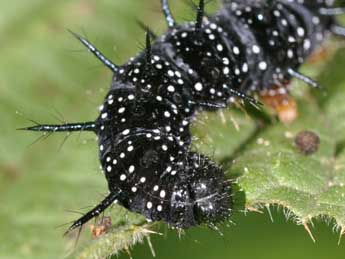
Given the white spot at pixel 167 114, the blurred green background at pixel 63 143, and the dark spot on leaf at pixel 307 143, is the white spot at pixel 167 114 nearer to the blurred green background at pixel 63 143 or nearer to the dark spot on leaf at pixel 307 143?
the blurred green background at pixel 63 143

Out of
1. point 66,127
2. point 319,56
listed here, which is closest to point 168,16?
point 66,127

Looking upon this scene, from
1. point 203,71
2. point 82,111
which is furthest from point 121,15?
point 203,71

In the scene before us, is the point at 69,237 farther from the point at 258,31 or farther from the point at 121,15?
the point at 121,15

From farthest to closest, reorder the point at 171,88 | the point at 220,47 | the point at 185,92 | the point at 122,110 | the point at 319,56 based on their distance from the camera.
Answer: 1. the point at 319,56
2. the point at 220,47
3. the point at 185,92
4. the point at 171,88
5. the point at 122,110

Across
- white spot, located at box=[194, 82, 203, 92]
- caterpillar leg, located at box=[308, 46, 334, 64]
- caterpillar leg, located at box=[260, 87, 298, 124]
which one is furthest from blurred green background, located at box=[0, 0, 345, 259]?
caterpillar leg, located at box=[260, 87, 298, 124]

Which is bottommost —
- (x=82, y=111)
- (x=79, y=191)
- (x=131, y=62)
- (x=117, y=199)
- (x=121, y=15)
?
(x=117, y=199)

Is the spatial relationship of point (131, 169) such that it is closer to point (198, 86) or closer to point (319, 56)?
point (198, 86)

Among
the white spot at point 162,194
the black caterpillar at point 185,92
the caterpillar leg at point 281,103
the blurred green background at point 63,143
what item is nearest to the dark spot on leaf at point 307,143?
the caterpillar leg at point 281,103
